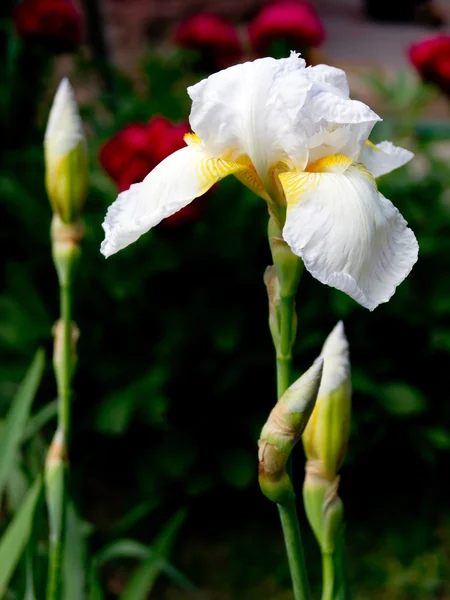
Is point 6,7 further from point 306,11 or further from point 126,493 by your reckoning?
point 126,493

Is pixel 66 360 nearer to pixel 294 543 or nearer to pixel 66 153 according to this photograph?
pixel 66 153

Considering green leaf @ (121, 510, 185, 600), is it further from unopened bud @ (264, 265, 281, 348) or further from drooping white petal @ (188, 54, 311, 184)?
drooping white petal @ (188, 54, 311, 184)

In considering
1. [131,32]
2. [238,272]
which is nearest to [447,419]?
[238,272]

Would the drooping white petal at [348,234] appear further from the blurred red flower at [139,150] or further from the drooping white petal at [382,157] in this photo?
the blurred red flower at [139,150]

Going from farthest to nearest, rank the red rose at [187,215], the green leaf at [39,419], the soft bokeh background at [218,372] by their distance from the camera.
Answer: the soft bokeh background at [218,372] → the red rose at [187,215] → the green leaf at [39,419]

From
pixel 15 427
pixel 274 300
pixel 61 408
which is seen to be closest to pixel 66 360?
pixel 61 408

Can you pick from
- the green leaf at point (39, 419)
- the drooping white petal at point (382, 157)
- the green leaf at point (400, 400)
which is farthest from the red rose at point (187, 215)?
the drooping white petal at point (382, 157)
